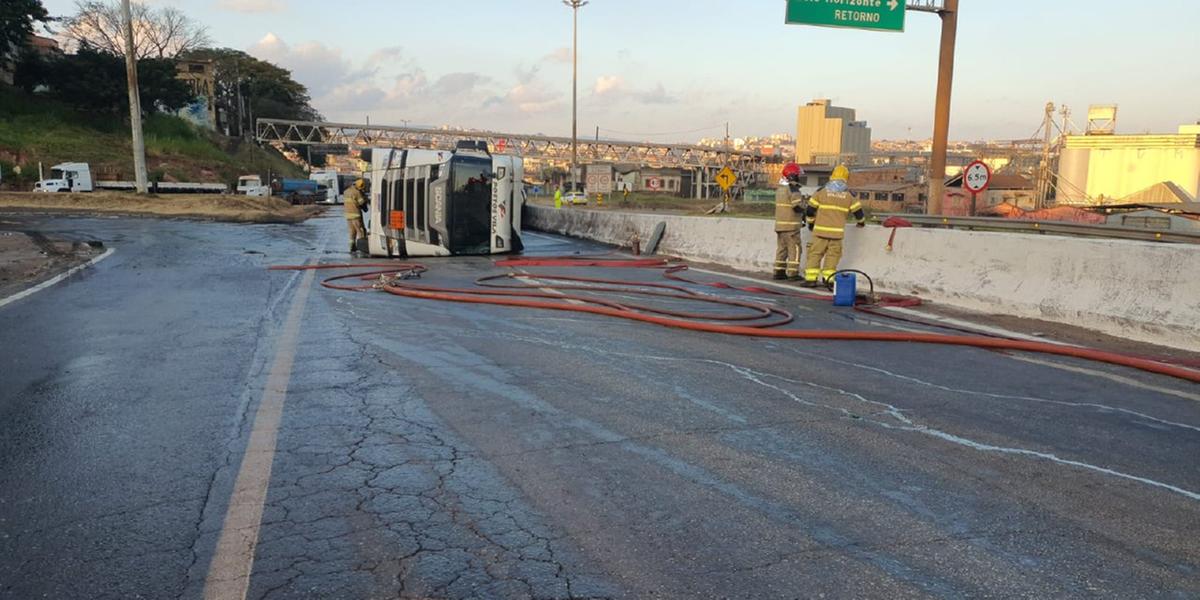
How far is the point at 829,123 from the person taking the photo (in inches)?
6024

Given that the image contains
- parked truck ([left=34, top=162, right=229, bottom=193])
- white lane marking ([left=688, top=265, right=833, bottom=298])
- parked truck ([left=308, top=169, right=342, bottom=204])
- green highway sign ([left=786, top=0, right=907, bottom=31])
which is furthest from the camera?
parked truck ([left=308, top=169, right=342, bottom=204])

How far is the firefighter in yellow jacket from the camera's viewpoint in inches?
436

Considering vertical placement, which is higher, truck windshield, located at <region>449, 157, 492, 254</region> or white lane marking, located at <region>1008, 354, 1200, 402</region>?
truck windshield, located at <region>449, 157, 492, 254</region>

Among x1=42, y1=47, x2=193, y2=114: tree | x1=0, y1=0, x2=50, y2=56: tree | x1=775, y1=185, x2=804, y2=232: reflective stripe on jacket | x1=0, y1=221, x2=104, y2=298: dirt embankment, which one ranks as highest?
x1=0, y1=0, x2=50, y2=56: tree

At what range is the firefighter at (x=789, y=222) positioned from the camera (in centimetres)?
1217

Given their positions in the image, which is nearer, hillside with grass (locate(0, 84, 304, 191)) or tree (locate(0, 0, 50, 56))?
hillside with grass (locate(0, 84, 304, 191))

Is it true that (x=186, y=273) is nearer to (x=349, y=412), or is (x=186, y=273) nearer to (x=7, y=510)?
(x=349, y=412)

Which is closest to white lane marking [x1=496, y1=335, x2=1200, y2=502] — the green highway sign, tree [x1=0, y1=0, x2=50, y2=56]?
the green highway sign

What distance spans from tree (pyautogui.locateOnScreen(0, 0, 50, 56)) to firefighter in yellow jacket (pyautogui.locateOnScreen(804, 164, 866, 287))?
62.4m

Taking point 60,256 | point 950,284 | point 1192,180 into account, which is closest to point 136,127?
point 60,256

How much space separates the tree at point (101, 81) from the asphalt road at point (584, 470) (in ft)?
206

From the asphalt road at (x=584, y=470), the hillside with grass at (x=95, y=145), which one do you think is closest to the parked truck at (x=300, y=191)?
the hillside with grass at (x=95, y=145)

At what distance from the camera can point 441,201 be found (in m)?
16.7

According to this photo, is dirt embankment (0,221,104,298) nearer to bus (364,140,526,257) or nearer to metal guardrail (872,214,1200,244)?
bus (364,140,526,257)
